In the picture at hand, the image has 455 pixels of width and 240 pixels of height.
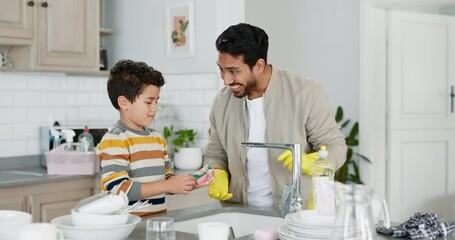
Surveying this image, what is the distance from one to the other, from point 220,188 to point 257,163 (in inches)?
8.6

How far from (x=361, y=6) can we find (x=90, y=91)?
214 centimetres

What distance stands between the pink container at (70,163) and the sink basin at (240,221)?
1.75 m

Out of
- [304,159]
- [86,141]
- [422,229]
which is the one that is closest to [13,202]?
[86,141]

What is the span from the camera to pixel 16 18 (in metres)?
4.25

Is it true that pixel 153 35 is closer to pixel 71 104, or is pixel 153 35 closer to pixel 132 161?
pixel 71 104

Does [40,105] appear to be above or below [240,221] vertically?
above

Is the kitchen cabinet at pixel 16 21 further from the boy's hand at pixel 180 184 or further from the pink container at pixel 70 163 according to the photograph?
the boy's hand at pixel 180 184

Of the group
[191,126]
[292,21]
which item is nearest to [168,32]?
[191,126]

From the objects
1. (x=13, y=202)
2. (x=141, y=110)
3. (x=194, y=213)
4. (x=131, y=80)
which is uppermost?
(x=131, y=80)

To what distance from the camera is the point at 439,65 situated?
5.98 meters

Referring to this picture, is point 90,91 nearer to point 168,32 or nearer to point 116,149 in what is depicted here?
point 168,32

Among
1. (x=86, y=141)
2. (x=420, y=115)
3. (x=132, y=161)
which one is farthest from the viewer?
(x=420, y=115)

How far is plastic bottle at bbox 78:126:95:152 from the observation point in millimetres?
4434

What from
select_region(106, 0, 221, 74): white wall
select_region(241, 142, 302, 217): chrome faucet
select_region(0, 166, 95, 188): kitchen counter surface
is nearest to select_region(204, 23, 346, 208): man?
select_region(241, 142, 302, 217): chrome faucet
